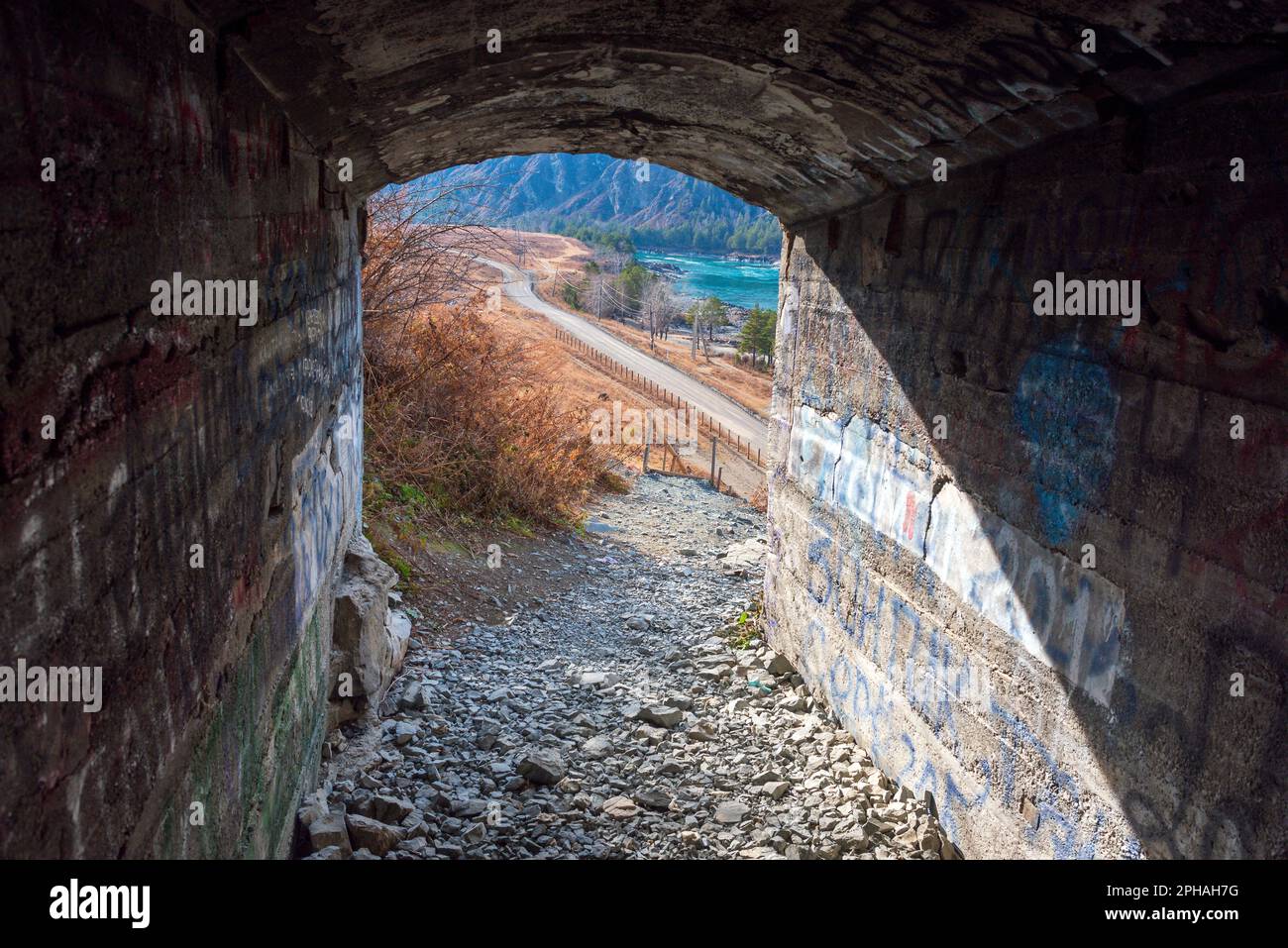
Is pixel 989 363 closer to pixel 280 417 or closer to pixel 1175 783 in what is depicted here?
pixel 1175 783

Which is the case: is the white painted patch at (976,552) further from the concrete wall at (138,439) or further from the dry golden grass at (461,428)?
the dry golden grass at (461,428)

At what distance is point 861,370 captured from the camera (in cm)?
549

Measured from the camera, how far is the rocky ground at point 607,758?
181 inches

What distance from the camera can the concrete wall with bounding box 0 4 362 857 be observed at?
1.43 m

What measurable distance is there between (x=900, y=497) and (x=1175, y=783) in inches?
87.4

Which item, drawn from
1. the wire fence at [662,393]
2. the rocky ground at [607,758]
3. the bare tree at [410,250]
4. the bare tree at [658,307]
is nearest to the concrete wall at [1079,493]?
the rocky ground at [607,758]

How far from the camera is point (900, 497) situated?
4969mm

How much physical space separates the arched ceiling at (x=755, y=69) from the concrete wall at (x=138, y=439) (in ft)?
1.24

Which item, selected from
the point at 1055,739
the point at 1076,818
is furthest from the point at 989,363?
the point at 1076,818

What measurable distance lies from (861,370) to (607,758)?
2712 millimetres

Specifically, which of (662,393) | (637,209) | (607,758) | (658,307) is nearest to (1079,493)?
(607,758)

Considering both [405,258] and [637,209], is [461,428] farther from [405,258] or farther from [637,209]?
[637,209]

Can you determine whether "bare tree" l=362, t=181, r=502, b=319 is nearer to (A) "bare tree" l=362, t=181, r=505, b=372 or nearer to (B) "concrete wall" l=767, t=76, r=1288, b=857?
(A) "bare tree" l=362, t=181, r=505, b=372

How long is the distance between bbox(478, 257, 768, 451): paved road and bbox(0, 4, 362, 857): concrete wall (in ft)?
68.7
